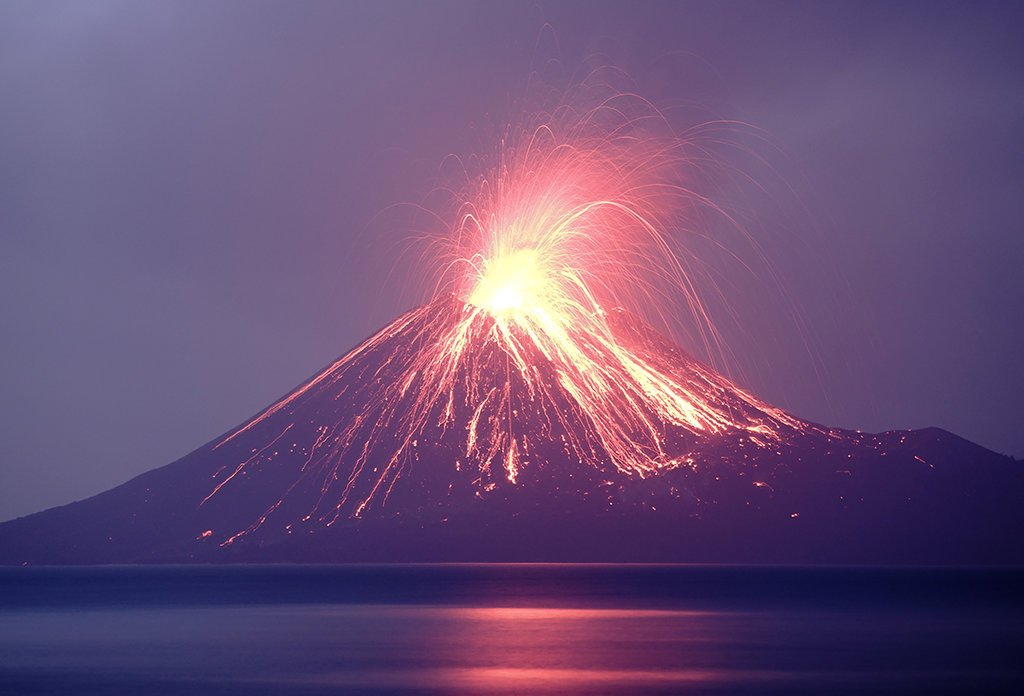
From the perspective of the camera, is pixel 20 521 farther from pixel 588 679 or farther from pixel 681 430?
pixel 588 679

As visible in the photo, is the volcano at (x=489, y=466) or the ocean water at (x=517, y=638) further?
the volcano at (x=489, y=466)

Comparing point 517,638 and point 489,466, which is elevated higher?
point 489,466

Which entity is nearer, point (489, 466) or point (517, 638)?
point (517, 638)

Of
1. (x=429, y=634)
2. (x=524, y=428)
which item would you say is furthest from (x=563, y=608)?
(x=524, y=428)

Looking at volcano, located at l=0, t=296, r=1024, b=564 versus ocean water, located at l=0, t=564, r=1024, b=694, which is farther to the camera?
volcano, located at l=0, t=296, r=1024, b=564
